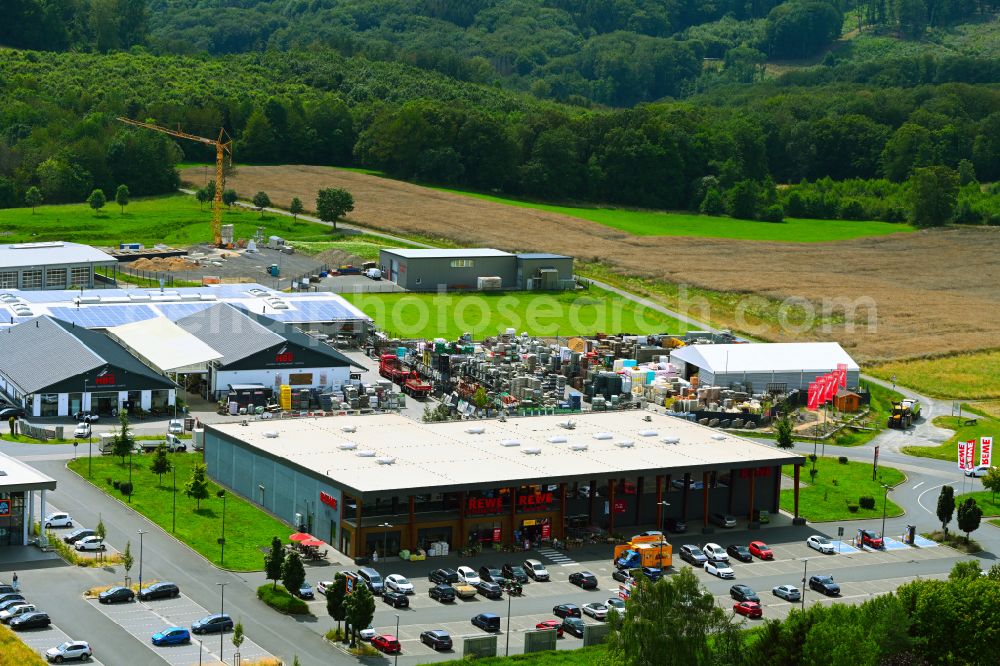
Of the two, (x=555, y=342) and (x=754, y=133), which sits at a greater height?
(x=754, y=133)

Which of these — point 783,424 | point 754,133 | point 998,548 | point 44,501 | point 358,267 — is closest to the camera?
point 44,501

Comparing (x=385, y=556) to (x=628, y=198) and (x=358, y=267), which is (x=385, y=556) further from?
(x=628, y=198)

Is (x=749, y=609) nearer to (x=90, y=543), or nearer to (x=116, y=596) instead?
(x=116, y=596)

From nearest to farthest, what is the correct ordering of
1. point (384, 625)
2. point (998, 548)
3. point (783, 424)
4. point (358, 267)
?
1. point (384, 625)
2. point (998, 548)
3. point (783, 424)
4. point (358, 267)

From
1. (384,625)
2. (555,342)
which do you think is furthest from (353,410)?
(384,625)

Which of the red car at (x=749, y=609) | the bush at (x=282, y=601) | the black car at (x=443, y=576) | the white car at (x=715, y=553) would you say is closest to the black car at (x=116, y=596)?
the bush at (x=282, y=601)

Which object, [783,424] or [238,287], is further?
[238,287]

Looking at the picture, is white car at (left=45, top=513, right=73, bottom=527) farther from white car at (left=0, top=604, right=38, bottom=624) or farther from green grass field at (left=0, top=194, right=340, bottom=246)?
green grass field at (left=0, top=194, right=340, bottom=246)

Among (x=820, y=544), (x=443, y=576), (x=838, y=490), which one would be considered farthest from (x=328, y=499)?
(x=838, y=490)

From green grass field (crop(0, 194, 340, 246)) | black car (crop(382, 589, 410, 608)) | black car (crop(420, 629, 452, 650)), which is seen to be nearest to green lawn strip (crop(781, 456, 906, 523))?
black car (crop(382, 589, 410, 608))
